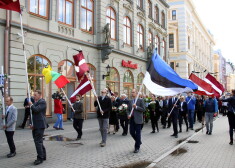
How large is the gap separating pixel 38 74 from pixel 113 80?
8125 mm

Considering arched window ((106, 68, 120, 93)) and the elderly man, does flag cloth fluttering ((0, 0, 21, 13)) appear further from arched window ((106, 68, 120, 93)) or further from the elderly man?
arched window ((106, 68, 120, 93))

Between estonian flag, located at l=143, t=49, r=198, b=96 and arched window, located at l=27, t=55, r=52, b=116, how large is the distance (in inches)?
337

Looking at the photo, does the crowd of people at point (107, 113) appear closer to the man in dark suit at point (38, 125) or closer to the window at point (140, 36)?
the man in dark suit at point (38, 125)

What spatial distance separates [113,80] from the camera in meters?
21.7

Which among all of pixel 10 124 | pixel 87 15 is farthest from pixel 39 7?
pixel 10 124

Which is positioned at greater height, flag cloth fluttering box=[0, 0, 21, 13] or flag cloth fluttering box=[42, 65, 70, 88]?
flag cloth fluttering box=[0, 0, 21, 13]

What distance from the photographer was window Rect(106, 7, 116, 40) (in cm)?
2127

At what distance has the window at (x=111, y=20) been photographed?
2127 centimetres

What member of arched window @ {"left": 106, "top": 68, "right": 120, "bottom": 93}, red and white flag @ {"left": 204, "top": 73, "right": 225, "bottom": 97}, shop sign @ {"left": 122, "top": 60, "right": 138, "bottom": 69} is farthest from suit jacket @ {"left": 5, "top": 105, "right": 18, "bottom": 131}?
shop sign @ {"left": 122, "top": 60, "right": 138, "bottom": 69}

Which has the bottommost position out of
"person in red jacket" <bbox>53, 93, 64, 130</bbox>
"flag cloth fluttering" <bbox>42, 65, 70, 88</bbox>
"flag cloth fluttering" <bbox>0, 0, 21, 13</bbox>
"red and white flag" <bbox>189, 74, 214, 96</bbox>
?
"person in red jacket" <bbox>53, 93, 64, 130</bbox>

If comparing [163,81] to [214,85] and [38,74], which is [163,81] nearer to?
[214,85]

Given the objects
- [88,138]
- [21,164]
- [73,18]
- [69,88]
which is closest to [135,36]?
[73,18]

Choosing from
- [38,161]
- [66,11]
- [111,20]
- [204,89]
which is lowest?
[38,161]

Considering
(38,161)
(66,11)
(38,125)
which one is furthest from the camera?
(66,11)
